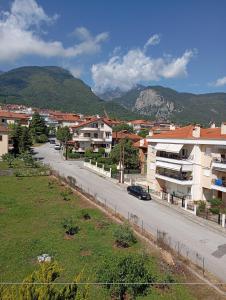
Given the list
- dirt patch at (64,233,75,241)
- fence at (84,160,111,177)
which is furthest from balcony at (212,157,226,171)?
fence at (84,160,111,177)

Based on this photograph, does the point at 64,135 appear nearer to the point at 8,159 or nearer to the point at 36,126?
the point at 36,126

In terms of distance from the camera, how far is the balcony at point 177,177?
122 ft

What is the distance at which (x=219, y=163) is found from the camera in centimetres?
3378

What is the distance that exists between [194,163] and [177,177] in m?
2.40

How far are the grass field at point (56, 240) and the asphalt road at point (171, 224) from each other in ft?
9.63

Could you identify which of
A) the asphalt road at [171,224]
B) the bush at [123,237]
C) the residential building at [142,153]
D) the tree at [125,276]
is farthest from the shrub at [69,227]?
the residential building at [142,153]

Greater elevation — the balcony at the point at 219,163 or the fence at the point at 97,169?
the balcony at the point at 219,163

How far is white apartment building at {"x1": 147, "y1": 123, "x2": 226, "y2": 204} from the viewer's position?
1369 inches

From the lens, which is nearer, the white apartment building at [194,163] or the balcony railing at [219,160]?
the balcony railing at [219,160]

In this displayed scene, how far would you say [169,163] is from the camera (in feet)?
129

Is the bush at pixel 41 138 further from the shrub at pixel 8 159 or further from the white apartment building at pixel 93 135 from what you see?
the shrub at pixel 8 159

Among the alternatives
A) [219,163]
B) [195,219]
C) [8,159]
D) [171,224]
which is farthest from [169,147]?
[8,159]

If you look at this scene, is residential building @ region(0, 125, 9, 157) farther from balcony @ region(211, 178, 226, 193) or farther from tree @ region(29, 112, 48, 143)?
balcony @ region(211, 178, 226, 193)

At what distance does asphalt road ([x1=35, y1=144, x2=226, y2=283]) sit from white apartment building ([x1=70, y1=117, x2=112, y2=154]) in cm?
2850
